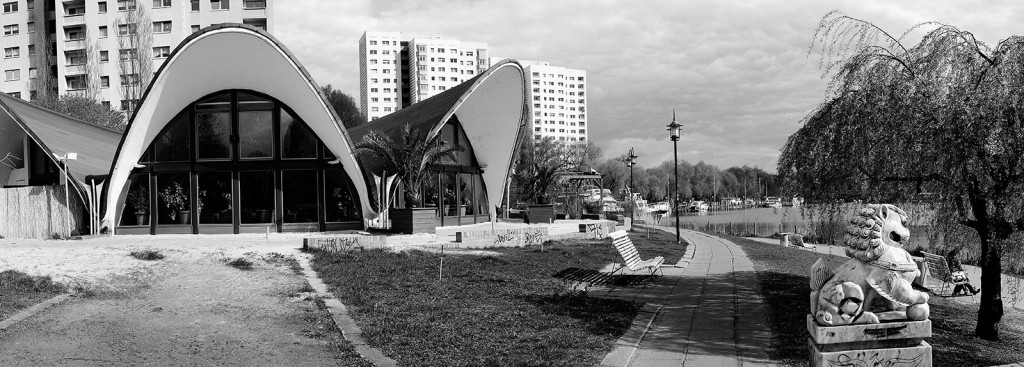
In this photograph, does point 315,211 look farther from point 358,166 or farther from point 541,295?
point 541,295

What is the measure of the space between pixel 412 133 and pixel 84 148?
10862 millimetres

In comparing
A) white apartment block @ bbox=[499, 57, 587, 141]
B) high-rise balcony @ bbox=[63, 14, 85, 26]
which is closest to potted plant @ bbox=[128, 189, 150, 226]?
high-rise balcony @ bbox=[63, 14, 85, 26]

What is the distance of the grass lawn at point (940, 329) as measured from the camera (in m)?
6.21

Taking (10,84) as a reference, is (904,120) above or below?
below

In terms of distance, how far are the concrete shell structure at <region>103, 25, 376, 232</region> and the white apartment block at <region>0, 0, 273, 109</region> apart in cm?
3502

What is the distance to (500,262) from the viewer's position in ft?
41.5

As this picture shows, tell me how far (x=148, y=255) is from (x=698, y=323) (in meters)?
9.87

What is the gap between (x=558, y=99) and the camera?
144m

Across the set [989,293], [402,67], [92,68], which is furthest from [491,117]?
[402,67]

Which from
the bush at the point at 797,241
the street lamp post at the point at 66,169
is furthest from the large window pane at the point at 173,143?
the bush at the point at 797,241

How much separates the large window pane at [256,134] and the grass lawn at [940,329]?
598 inches

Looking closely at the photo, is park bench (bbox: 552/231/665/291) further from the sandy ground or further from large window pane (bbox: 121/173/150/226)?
large window pane (bbox: 121/173/150/226)

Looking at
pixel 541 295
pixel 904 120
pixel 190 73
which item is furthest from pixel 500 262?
pixel 190 73

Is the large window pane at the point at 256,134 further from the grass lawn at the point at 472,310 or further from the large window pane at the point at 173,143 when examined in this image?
the grass lawn at the point at 472,310
